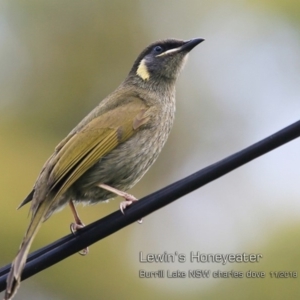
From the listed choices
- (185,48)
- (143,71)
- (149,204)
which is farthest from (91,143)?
(149,204)

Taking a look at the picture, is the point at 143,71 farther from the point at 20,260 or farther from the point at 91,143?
the point at 20,260

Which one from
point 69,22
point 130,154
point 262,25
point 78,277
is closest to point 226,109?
point 262,25

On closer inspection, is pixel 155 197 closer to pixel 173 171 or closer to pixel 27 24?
pixel 173 171

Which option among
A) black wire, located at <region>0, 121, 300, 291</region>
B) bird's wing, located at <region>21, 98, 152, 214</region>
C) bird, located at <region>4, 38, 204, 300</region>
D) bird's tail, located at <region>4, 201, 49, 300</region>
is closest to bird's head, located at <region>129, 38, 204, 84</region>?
bird, located at <region>4, 38, 204, 300</region>

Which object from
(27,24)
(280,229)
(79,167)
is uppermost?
(27,24)

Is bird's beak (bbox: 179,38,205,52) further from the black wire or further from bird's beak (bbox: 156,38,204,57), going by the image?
the black wire

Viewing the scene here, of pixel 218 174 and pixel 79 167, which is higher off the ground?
pixel 79 167
